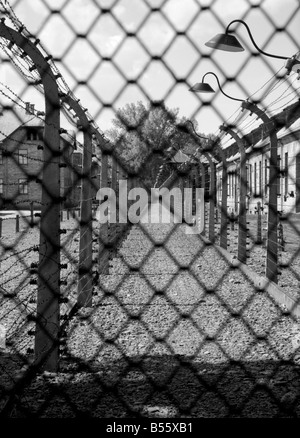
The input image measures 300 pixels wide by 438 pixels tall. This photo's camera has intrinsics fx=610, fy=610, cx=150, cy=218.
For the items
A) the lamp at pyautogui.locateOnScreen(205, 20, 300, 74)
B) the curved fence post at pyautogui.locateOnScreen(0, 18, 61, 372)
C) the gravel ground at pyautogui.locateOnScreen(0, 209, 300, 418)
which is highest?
the lamp at pyautogui.locateOnScreen(205, 20, 300, 74)

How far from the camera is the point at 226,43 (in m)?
3.47

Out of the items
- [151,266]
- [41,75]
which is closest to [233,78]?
[41,75]

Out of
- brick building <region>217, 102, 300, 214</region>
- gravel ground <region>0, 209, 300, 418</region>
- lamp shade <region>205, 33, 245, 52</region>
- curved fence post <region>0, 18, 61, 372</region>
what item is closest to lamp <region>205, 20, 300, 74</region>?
lamp shade <region>205, 33, 245, 52</region>

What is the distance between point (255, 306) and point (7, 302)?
2901mm

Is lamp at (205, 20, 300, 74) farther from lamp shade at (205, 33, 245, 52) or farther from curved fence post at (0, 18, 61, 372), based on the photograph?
curved fence post at (0, 18, 61, 372)

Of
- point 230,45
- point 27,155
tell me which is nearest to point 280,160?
point 27,155

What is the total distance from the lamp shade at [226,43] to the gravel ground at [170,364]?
1195 millimetres

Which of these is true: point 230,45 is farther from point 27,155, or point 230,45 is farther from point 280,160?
point 280,160

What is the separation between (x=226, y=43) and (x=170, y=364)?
2.43 m

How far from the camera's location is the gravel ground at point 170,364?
3.74 meters

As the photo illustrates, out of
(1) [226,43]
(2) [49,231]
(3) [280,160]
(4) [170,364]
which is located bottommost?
(4) [170,364]

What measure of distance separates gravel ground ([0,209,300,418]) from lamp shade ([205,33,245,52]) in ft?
3.92

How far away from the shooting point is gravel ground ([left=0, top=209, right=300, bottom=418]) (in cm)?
374
